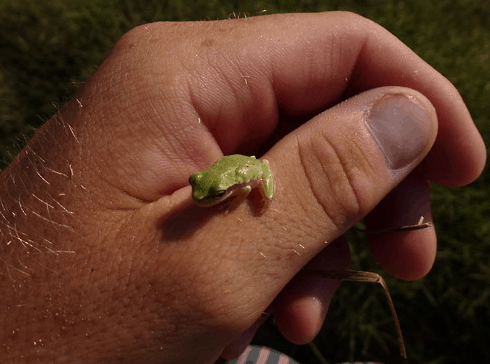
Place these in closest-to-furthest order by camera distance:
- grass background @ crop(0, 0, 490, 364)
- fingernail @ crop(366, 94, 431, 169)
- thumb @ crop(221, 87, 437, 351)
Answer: thumb @ crop(221, 87, 437, 351)
fingernail @ crop(366, 94, 431, 169)
grass background @ crop(0, 0, 490, 364)

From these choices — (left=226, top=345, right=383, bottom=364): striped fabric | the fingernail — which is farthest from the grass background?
the fingernail

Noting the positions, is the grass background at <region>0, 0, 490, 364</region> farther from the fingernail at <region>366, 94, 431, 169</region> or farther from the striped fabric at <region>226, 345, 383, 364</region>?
the fingernail at <region>366, 94, 431, 169</region>

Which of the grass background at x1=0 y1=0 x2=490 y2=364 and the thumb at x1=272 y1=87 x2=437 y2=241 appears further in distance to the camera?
the grass background at x1=0 y1=0 x2=490 y2=364

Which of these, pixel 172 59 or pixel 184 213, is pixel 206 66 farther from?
pixel 184 213

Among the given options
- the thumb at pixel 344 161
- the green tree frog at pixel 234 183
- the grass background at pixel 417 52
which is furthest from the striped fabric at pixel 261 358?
the green tree frog at pixel 234 183

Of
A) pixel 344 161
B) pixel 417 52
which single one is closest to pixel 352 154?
pixel 344 161

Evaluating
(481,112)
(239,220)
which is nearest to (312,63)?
(239,220)

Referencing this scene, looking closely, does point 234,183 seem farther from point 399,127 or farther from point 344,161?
point 399,127
